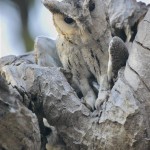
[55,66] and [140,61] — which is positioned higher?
[140,61]

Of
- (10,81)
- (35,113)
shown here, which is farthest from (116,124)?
(10,81)

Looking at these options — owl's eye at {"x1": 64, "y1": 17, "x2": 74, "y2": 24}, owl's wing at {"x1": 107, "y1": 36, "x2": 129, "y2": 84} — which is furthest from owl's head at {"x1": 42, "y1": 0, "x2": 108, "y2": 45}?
owl's wing at {"x1": 107, "y1": 36, "x2": 129, "y2": 84}

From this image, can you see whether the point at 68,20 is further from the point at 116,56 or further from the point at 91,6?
the point at 116,56

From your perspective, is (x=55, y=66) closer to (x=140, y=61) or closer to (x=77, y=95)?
(x=77, y=95)

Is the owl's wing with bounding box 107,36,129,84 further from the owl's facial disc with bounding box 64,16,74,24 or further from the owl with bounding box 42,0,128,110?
the owl's facial disc with bounding box 64,16,74,24

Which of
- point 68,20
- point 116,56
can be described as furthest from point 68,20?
point 116,56

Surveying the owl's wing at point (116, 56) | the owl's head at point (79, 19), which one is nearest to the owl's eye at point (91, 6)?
the owl's head at point (79, 19)

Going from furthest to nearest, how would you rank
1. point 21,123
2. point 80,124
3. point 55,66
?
point 55,66, point 80,124, point 21,123

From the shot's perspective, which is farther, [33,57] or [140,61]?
[33,57]
